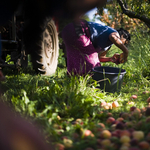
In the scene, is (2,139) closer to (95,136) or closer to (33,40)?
(95,136)

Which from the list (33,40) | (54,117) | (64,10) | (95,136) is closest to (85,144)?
(95,136)

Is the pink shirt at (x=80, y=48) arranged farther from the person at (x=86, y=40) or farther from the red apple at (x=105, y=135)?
the red apple at (x=105, y=135)

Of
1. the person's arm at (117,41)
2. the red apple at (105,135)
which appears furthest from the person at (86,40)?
the red apple at (105,135)

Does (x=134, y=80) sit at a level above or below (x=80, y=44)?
below

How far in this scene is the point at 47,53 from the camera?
3.56 meters

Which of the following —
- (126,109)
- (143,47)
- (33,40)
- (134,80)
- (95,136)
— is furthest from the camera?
(143,47)

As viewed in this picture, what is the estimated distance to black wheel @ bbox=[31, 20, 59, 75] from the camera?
3.15 metres

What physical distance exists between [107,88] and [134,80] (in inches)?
28.7

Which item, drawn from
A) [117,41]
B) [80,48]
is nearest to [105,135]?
[117,41]

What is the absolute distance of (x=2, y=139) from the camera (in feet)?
1.22

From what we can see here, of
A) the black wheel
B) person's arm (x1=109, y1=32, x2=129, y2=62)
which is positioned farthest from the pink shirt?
the black wheel

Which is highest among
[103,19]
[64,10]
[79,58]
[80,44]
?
[103,19]

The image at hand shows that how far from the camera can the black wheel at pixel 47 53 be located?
3.15 metres

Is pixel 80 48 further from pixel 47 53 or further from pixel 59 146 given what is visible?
pixel 59 146
